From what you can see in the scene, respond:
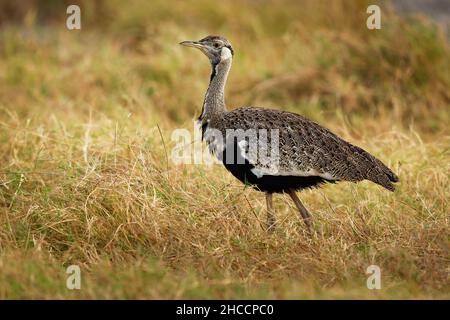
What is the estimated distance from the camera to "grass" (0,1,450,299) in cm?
479

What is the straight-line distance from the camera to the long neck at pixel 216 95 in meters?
5.72

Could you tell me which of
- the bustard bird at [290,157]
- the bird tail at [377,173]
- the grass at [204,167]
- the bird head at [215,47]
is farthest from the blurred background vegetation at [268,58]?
the bird tail at [377,173]

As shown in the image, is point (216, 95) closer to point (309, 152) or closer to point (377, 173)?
point (309, 152)

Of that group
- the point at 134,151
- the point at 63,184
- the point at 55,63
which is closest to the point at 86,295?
the point at 63,184

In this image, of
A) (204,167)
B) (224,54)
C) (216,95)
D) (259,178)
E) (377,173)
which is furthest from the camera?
(204,167)

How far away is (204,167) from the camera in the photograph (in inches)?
252

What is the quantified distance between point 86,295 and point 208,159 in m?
2.23

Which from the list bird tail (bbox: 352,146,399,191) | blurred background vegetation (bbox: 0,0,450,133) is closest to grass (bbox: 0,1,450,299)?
blurred background vegetation (bbox: 0,0,450,133)

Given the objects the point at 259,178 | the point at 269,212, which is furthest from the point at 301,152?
the point at 269,212

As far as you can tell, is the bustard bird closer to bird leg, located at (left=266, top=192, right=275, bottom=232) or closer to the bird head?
bird leg, located at (left=266, top=192, right=275, bottom=232)

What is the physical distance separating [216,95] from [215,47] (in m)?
0.36

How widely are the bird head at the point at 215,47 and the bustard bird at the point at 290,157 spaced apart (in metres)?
0.45

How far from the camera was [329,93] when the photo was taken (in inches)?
344
